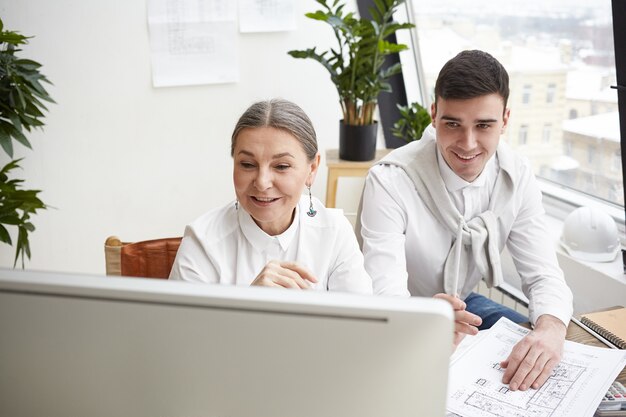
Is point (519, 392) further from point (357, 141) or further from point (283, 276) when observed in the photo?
point (357, 141)

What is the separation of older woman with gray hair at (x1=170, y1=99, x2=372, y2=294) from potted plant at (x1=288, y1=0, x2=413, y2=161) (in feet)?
4.62

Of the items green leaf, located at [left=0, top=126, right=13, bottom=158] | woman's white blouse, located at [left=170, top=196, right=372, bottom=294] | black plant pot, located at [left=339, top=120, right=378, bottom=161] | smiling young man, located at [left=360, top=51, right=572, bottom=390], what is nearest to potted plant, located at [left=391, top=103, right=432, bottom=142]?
black plant pot, located at [left=339, top=120, right=378, bottom=161]

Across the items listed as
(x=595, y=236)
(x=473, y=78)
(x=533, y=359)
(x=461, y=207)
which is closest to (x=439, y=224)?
(x=461, y=207)

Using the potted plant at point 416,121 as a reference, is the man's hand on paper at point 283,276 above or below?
below

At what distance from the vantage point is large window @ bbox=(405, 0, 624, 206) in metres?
2.67

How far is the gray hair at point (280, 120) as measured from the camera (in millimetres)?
1551

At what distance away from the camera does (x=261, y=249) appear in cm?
160

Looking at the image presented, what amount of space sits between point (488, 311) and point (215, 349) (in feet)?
4.92

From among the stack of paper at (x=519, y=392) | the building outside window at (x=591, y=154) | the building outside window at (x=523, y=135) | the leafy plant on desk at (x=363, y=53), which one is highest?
the leafy plant on desk at (x=363, y=53)

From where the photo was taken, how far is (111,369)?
70 cm

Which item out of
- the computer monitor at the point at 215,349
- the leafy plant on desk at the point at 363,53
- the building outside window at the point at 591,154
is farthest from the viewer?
the leafy plant on desk at the point at 363,53

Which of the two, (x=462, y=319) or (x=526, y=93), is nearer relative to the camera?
(x=462, y=319)

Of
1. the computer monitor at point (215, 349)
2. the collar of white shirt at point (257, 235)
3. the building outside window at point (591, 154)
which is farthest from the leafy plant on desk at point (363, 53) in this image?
the computer monitor at point (215, 349)

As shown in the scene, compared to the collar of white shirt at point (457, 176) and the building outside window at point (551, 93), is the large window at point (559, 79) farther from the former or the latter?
the collar of white shirt at point (457, 176)
